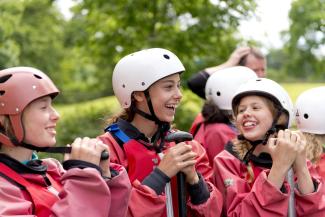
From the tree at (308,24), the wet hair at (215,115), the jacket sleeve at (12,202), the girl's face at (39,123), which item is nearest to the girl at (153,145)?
the girl's face at (39,123)

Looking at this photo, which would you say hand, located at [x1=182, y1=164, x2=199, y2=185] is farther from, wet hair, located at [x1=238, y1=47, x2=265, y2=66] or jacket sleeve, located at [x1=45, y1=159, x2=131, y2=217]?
wet hair, located at [x1=238, y1=47, x2=265, y2=66]

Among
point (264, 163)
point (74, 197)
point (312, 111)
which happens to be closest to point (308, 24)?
point (312, 111)

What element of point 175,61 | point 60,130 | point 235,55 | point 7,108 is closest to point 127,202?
point 7,108

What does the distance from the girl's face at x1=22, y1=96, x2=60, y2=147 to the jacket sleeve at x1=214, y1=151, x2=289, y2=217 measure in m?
1.48

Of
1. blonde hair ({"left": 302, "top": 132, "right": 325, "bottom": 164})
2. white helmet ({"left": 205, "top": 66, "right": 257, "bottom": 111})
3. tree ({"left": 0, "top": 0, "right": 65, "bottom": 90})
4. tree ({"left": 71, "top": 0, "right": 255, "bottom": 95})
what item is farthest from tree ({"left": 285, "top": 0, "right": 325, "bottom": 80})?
tree ({"left": 0, "top": 0, "right": 65, "bottom": 90})

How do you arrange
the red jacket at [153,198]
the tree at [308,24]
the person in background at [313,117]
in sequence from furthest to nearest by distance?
the tree at [308,24] < the person in background at [313,117] < the red jacket at [153,198]

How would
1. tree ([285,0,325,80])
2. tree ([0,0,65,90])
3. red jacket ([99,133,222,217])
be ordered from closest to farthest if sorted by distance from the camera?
red jacket ([99,133,222,217]) < tree ([285,0,325,80]) < tree ([0,0,65,90])

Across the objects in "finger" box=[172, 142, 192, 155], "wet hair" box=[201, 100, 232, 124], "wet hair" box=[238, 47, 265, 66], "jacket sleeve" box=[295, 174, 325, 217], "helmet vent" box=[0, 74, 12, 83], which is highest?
"wet hair" box=[238, 47, 265, 66]

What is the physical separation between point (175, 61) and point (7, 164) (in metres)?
1.72

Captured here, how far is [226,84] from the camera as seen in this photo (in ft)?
19.9

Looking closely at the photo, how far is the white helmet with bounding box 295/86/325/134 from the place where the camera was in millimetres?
4934

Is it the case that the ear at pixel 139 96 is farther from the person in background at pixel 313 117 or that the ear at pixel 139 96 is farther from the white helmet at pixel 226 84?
the white helmet at pixel 226 84

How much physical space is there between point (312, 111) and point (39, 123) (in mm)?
2754

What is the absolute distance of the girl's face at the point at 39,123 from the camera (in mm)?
3318
